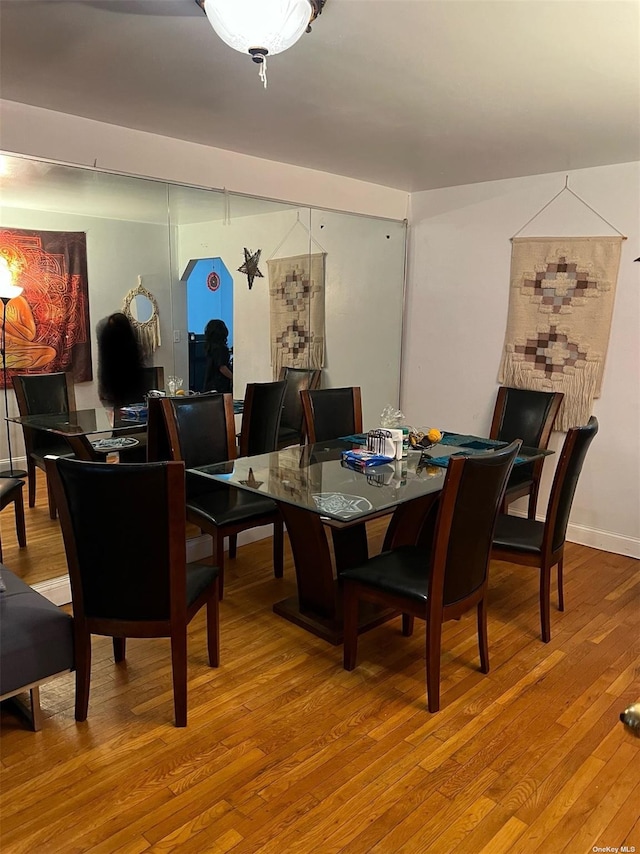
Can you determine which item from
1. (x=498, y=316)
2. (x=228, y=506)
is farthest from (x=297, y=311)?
(x=228, y=506)

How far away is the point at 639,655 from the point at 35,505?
280cm

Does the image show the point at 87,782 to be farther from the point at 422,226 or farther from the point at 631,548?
the point at 422,226

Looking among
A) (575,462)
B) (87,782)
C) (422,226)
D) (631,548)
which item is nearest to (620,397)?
(631,548)

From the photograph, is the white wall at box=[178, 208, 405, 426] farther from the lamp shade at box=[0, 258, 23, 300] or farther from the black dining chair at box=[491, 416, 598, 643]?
the black dining chair at box=[491, 416, 598, 643]

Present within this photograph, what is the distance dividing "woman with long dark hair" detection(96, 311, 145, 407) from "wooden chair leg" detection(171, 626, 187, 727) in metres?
1.44

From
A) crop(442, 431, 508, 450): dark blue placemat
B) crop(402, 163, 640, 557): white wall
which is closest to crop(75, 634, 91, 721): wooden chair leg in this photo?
crop(442, 431, 508, 450): dark blue placemat

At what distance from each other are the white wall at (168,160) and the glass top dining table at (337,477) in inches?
61.3

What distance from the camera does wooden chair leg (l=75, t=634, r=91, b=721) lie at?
2.01 meters

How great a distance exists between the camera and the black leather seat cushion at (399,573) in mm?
2186

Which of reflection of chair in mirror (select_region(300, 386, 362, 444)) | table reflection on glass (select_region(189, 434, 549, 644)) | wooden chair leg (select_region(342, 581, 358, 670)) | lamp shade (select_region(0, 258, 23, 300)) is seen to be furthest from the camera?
reflection of chair in mirror (select_region(300, 386, 362, 444))

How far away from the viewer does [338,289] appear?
4234 millimetres

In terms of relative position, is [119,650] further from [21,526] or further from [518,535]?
[518,535]

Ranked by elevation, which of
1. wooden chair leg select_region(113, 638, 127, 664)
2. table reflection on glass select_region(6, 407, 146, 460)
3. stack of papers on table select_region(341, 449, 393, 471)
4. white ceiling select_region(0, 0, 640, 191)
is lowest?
wooden chair leg select_region(113, 638, 127, 664)

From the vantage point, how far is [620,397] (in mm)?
3645
